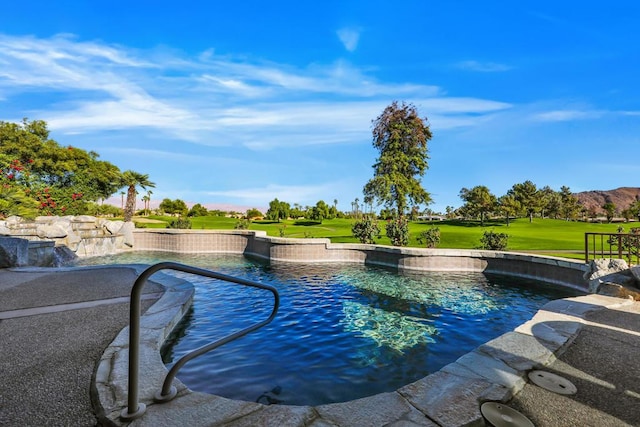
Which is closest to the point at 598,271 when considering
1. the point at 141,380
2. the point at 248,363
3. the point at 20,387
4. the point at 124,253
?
the point at 248,363

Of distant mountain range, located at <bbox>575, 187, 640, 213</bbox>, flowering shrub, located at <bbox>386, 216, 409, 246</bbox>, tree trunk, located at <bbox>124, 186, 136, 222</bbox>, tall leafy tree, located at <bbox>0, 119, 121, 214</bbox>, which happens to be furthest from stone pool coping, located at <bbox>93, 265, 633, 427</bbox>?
distant mountain range, located at <bbox>575, 187, 640, 213</bbox>

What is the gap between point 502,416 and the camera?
2.38 meters

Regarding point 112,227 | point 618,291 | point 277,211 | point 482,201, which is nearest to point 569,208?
point 482,201

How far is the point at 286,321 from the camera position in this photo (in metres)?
6.10

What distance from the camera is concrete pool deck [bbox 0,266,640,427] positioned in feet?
7.63

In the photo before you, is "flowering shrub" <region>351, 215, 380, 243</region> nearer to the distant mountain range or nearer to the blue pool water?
the blue pool water

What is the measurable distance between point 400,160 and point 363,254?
33.0ft

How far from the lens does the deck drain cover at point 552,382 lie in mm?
2809

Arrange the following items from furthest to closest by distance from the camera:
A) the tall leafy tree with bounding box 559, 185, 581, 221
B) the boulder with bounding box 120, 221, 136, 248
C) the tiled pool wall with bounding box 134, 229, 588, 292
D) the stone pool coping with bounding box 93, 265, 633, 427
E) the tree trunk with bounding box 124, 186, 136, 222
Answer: the tall leafy tree with bounding box 559, 185, 581, 221 < the tree trunk with bounding box 124, 186, 136, 222 < the boulder with bounding box 120, 221, 136, 248 < the tiled pool wall with bounding box 134, 229, 588, 292 < the stone pool coping with bounding box 93, 265, 633, 427

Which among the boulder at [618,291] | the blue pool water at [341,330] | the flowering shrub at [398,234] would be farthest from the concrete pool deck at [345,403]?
the flowering shrub at [398,234]

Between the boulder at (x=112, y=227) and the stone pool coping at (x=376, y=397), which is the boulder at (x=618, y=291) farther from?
the boulder at (x=112, y=227)

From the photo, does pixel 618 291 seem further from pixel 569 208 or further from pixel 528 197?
pixel 569 208

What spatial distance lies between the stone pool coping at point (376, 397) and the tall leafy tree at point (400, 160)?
57.5 feet

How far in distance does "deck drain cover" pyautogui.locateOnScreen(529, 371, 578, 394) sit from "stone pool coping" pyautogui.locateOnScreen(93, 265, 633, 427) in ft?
0.30
